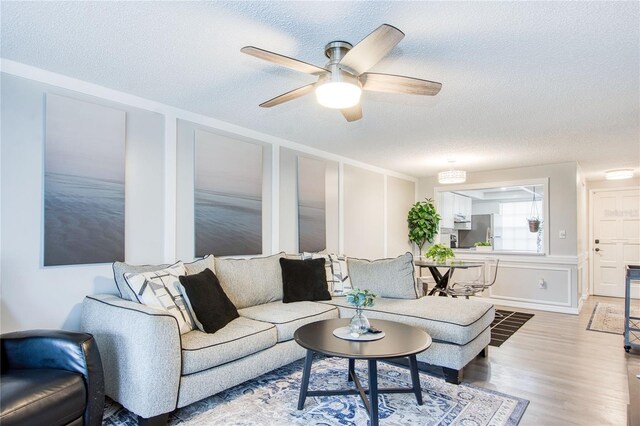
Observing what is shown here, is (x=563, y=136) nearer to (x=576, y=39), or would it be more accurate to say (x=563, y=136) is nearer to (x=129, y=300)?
(x=576, y=39)

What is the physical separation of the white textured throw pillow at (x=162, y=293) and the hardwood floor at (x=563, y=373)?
2236 millimetres

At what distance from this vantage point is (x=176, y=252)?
3174 mm

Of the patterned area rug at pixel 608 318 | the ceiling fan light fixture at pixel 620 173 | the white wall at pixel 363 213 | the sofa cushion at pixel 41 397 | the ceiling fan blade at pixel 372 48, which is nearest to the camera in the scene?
the sofa cushion at pixel 41 397

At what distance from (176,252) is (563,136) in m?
4.31

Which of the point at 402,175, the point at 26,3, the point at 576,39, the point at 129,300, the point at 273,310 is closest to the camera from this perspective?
the point at 26,3

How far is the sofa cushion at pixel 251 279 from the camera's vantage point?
323 centimetres

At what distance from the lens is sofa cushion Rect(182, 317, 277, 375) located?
216 cm

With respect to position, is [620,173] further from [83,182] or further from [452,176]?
[83,182]

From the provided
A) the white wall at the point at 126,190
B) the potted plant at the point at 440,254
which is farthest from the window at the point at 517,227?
the white wall at the point at 126,190

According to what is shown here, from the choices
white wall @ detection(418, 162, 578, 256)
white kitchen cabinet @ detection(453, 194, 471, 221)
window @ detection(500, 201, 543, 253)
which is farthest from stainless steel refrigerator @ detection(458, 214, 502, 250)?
white wall @ detection(418, 162, 578, 256)

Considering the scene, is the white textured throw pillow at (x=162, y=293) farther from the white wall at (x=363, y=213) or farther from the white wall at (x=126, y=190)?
the white wall at (x=363, y=213)

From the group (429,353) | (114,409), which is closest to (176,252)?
(114,409)

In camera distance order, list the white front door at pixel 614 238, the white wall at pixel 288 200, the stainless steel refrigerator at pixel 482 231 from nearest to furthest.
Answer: the white wall at pixel 288 200 → the white front door at pixel 614 238 → the stainless steel refrigerator at pixel 482 231

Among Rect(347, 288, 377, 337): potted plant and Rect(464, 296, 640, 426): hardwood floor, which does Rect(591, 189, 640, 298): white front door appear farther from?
Rect(347, 288, 377, 337): potted plant
